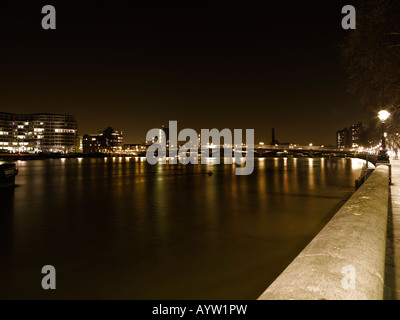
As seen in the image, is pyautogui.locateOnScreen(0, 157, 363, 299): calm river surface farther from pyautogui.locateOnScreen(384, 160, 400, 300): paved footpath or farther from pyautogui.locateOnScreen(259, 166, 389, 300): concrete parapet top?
pyautogui.locateOnScreen(259, 166, 389, 300): concrete parapet top

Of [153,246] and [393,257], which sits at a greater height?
[393,257]

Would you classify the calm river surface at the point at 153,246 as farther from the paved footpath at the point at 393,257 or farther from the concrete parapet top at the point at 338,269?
the concrete parapet top at the point at 338,269

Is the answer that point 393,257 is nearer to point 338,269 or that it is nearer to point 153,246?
point 338,269

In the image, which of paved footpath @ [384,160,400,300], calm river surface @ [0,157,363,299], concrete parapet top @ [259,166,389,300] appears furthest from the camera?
calm river surface @ [0,157,363,299]

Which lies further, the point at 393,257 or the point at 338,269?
the point at 393,257

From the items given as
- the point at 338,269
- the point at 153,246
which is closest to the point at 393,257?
the point at 338,269

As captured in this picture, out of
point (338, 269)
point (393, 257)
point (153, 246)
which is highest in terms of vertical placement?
point (338, 269)

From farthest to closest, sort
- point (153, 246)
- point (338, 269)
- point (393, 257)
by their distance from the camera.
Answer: point (153, 246) → point (393, 257) → point (338, 269)

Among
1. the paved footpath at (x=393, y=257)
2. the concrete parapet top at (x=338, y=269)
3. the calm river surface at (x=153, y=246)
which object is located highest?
the concrete parapet top at (x=338, y=269)

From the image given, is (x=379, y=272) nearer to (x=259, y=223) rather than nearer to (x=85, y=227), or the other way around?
(x=259, y=223)

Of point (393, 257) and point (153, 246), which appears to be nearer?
point (393, 257)

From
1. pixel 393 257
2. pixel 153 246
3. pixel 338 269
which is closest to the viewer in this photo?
pixel 338 269

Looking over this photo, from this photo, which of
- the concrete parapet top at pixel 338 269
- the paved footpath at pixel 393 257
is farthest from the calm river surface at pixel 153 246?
the concrete parapet top at pixel 338 269

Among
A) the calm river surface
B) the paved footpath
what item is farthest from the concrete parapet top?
the calm river surface
